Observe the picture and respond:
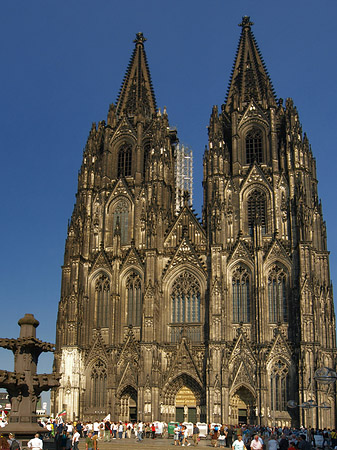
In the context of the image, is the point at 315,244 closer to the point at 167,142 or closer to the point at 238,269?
the point at 238,269

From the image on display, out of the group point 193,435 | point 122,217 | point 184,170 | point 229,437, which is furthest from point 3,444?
point 184,170

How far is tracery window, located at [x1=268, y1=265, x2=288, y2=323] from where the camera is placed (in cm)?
5047

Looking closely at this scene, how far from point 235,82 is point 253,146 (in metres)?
9.17

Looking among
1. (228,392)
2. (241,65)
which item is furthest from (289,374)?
(241,65)

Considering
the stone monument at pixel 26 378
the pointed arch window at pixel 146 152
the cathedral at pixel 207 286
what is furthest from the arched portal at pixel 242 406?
the stone monument at pixel 26 378

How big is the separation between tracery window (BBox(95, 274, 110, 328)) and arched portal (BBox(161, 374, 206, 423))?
805cm

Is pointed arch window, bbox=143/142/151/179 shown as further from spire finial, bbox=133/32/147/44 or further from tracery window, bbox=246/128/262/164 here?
spire finial, bbox=133/32/147/44

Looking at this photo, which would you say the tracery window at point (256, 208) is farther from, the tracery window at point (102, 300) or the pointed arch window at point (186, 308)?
the tracery window at point (102, 300)

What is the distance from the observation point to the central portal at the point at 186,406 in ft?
165

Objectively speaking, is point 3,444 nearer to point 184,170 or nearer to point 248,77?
point 248,77

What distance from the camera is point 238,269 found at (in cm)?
5228

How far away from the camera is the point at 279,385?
48531mm

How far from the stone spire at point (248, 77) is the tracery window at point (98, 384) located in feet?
89.3

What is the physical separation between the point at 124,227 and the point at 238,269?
1138 cm
